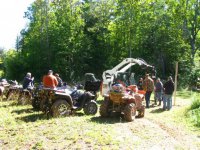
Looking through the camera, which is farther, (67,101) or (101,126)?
(67,101)

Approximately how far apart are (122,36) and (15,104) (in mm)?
22734

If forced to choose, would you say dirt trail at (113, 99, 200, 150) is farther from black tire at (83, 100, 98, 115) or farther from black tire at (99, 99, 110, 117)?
black tire at (83, 100, 98, 115)

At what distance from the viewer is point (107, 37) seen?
40.6m

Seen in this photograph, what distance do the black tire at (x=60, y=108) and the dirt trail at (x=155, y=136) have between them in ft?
7.88

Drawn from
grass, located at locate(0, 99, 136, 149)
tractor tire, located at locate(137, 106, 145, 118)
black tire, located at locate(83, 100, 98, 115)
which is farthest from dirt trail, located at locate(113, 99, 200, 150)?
black tire, located at locate(83, 100, 98, 115)

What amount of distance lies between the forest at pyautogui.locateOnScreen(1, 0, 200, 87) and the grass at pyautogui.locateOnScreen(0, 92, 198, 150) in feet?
76.8

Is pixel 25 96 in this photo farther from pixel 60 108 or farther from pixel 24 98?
pixel 60 108

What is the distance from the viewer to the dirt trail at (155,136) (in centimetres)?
994

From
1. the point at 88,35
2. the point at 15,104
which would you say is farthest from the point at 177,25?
the point at 15,104

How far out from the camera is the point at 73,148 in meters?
9.21

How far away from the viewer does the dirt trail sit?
994 centimetres

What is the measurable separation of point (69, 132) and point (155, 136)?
2.64 m

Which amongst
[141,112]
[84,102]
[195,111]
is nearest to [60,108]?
[84,102]

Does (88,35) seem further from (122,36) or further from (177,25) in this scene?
(177,25)
